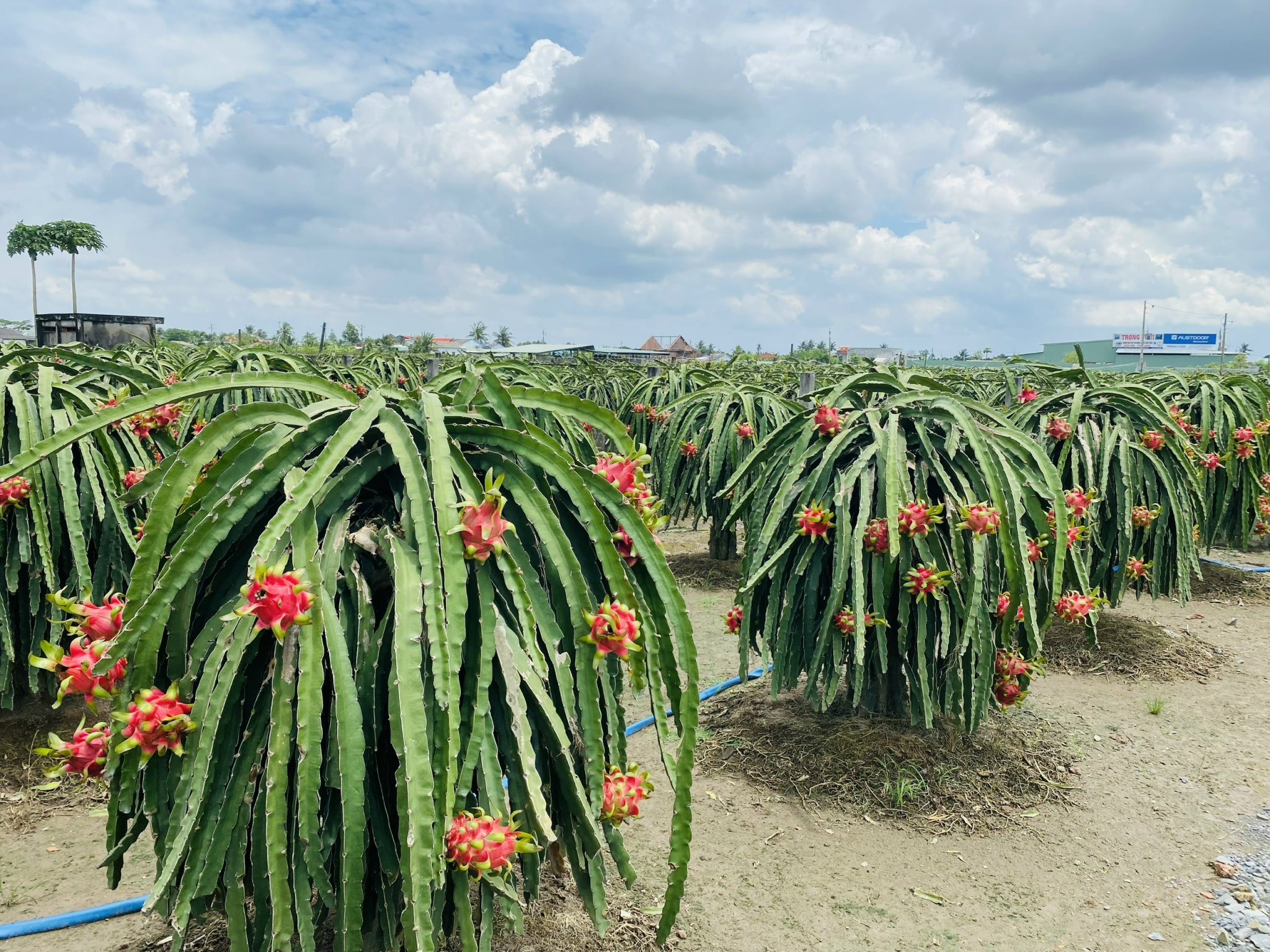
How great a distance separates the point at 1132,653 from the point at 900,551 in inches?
137

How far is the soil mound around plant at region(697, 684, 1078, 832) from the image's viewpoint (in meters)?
4.05

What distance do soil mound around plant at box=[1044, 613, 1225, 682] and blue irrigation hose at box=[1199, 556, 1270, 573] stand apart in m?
2.62

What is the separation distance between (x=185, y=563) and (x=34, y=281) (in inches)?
2511

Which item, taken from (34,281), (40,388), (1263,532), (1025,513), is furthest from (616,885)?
(34,281)

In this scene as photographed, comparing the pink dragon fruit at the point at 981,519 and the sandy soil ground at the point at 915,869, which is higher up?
the pink dragon fruit at the point at 981,519

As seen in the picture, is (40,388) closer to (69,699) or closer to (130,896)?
(69,699)

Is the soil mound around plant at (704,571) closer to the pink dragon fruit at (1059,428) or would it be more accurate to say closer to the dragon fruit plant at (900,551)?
the pink dragon fruit at (1059,428)

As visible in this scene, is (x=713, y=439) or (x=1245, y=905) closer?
(x=1245, y=905)

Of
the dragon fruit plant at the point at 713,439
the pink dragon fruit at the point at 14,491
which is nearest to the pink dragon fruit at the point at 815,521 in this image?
the pink dragon fruit at the point at 14,491

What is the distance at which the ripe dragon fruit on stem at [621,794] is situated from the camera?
2.22 m

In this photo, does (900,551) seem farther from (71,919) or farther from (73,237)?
(73,237)

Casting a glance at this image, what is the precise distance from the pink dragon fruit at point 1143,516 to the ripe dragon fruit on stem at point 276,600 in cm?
561

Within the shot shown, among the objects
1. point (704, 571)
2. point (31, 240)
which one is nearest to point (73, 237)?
point (31, 240)

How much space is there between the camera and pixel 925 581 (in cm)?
388
